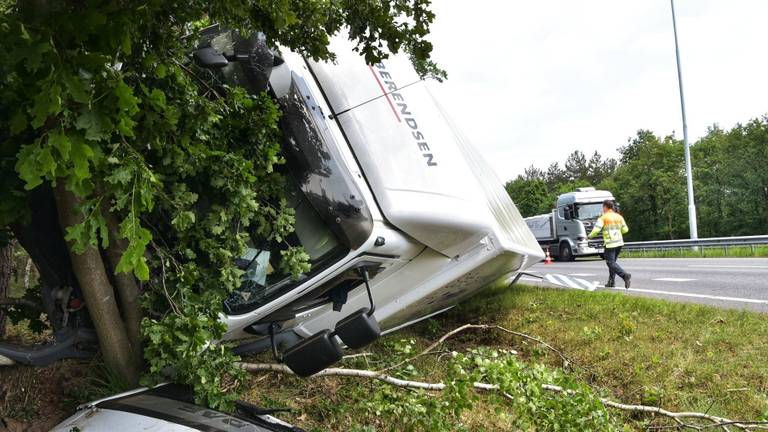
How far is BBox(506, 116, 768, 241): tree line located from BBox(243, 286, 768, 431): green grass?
37034 mm

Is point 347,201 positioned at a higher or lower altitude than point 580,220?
higher

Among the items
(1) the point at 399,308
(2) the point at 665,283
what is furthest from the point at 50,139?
(2) the point at 665,283

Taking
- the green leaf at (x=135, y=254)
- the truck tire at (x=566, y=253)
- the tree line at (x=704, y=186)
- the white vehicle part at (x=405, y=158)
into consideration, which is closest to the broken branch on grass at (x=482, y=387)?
the white vehicle part at (x=405, y=158)

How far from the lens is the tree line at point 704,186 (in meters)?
36.7

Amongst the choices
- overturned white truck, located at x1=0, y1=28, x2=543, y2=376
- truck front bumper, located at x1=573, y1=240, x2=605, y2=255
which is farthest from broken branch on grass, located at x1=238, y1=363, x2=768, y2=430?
truck front bumper, located at x1=573, y1=240, x2=605, y2=255

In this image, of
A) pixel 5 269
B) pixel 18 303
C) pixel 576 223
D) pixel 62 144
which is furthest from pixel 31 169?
pixel 576 223

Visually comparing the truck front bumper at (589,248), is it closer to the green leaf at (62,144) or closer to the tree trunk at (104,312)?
the tree trunk at (104,312)

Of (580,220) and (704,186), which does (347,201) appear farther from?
(704,186)

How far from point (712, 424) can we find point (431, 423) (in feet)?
5.62

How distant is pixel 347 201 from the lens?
9.41 feet

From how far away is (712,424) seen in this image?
323cm

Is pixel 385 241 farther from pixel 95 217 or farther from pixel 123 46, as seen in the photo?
pixel 123 46

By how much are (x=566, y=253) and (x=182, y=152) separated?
19298 mm

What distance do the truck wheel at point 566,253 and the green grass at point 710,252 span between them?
272cm
